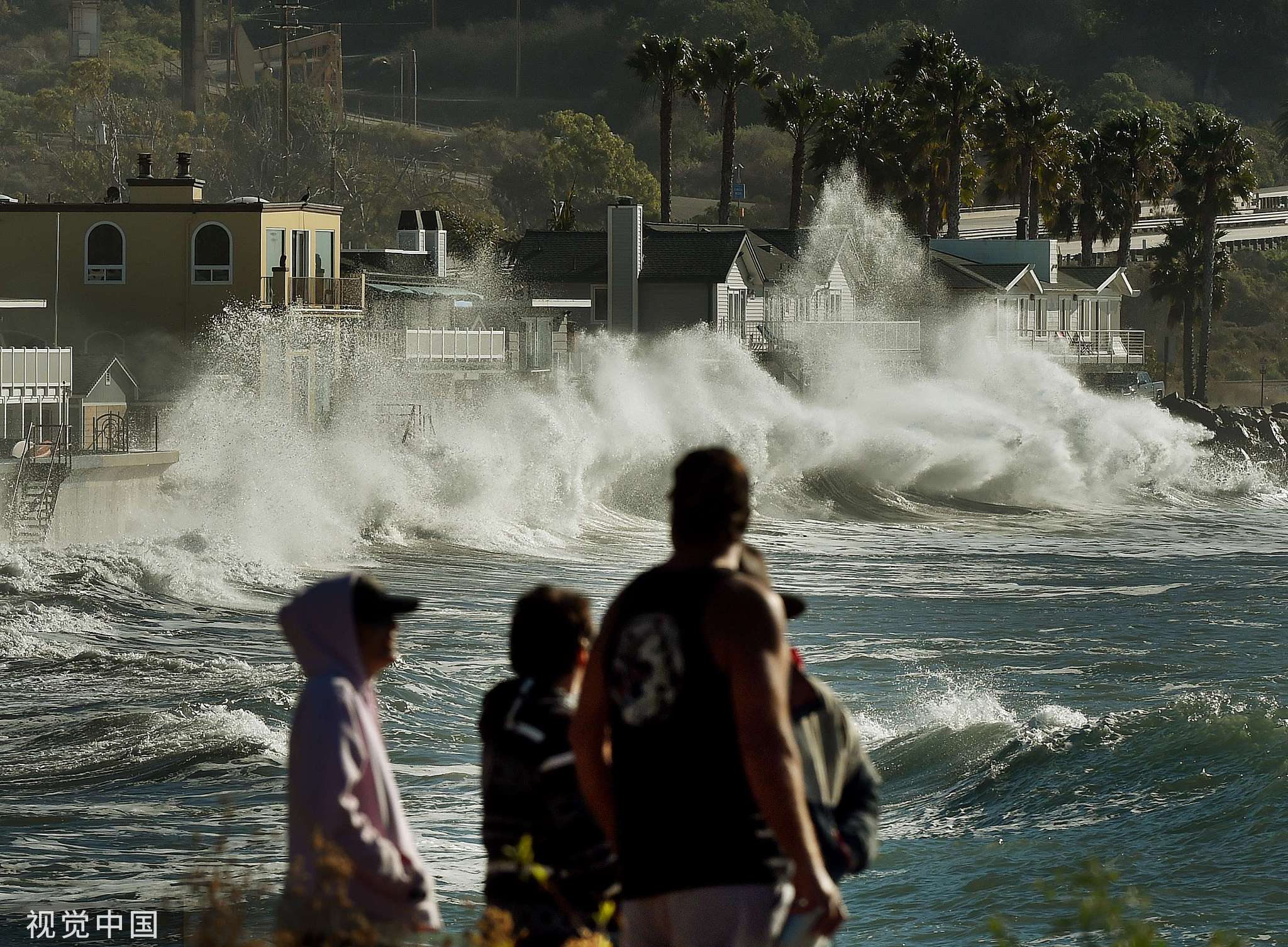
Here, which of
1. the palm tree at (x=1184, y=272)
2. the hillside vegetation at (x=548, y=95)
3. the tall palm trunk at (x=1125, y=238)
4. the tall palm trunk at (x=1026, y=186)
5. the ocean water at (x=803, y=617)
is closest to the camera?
the ocean water at (x=803, y=617)

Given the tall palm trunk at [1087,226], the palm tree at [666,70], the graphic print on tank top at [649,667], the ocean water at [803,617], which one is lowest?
the ocean water at [803,617]

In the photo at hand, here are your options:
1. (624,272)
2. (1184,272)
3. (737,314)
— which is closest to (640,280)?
(624,272)

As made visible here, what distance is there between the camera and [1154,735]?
16688 millimetres

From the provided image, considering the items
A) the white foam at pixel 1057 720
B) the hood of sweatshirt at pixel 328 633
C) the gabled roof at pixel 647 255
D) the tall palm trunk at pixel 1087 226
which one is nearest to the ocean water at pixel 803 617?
the white foam at pixel 1057 720

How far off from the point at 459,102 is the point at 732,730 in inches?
6963

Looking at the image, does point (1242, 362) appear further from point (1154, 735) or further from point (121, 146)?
point (1154, 735)

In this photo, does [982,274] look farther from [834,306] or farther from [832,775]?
[832,775]

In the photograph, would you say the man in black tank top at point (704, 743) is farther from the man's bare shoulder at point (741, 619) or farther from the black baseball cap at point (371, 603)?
the black baseball cap at point (371, 603)

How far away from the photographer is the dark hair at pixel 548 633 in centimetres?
504

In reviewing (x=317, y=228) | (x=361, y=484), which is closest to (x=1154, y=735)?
(x=361, y=484)

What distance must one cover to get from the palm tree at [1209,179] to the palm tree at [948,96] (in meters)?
8.00

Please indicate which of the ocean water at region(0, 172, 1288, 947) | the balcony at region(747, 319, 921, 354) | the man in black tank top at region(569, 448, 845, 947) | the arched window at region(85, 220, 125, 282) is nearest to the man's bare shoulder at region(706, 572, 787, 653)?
the man in black tank top at region(569, 448, 845, 947)

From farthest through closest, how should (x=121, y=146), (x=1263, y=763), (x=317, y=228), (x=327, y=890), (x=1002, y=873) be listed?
1. (x=121, y=146)
2. (x=317, y=228)
3. (x=1263, y=763)
4. (x=1002, y=873)
5. (x=327, y=890)

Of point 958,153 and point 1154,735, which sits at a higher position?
point 958,153
